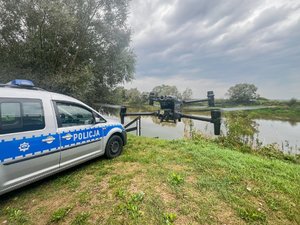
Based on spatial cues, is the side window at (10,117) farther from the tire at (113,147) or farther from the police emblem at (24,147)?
the tire at (113,147)

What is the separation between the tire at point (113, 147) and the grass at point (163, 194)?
1.11 feet

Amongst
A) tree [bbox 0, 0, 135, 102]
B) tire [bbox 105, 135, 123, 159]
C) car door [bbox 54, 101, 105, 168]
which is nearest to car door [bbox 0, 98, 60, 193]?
car door [bbox 54, 101, 105, 168]

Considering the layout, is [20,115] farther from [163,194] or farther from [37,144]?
[163,194]

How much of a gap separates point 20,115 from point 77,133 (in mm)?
1056

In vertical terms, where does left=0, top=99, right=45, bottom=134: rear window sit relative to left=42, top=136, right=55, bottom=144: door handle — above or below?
above

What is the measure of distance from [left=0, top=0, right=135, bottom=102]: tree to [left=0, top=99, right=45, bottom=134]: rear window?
4278 millimetres

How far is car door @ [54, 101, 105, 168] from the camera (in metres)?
3.19

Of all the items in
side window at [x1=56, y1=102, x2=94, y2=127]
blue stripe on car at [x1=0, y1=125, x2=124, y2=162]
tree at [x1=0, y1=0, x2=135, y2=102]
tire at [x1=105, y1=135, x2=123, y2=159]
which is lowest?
tire at [x1=105, y1=135, x2=123, y2=159]

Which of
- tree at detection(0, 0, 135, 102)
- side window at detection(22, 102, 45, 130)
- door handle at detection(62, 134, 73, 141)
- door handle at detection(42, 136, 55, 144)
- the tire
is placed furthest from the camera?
tree at detection(0, 0, 135, 102)

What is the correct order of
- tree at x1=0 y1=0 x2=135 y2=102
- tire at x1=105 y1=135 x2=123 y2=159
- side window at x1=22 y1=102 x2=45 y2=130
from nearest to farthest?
1. side window at x1=22 y1=102 x2=45 y2=130
2. tire at x1=105 y1=135 x2=123 y2=159
3. tree at x1=0 y1=0 x2=135 y2=102

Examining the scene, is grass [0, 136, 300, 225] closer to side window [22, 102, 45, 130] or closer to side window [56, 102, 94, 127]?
side window [56, 102, 94, 127]

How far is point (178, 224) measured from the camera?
2.13 meters

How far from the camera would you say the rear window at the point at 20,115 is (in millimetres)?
2398

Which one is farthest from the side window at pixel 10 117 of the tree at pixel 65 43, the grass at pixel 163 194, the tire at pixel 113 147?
the tree at pixel 65 43
